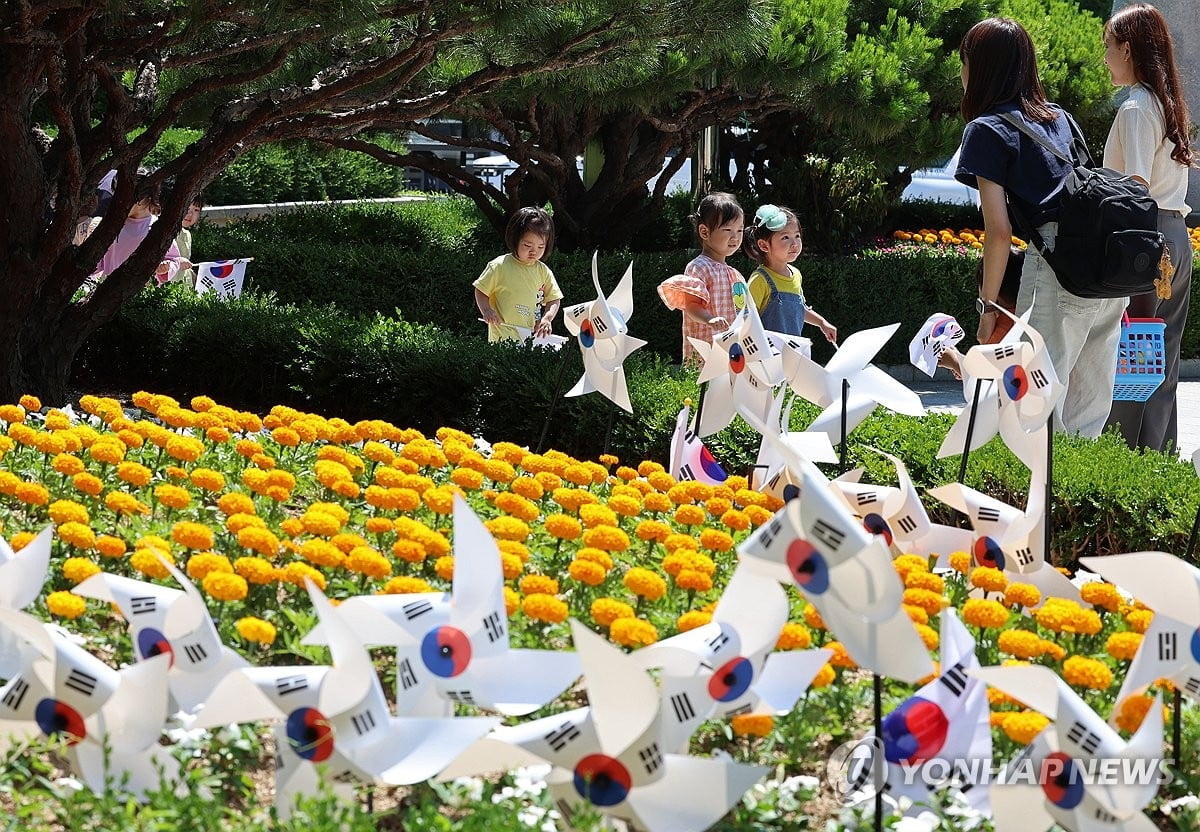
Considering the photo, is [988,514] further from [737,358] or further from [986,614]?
[737,358]

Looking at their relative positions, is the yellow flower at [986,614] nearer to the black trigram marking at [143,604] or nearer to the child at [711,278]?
the black trigram marking at [143,604]

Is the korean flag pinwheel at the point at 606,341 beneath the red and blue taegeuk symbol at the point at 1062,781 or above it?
beneath

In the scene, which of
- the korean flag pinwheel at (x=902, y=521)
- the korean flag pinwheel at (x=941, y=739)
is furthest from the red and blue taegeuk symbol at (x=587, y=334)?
the korean flag pinwheel at (x=941, y=739)

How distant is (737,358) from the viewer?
398cm

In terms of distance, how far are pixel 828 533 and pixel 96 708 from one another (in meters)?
1.16

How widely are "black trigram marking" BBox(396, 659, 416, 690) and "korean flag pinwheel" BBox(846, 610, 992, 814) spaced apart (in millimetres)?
708

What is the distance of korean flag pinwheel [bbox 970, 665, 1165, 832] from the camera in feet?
6.62

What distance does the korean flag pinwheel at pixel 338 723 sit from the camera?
212cm

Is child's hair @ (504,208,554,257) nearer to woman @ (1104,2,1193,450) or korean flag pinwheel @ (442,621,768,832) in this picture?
woman @ (1104,2,1193,450)

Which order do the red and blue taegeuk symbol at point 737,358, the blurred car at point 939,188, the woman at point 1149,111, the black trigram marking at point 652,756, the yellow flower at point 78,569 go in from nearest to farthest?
the black trigram marking at point 652,756, the yellow flower at point 78,569, the red and blue taegeuk symbol at point 737,358, the woman at point 1149,111, the blurred car at point 939,188

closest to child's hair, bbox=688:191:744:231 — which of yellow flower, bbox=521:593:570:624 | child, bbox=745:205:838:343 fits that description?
child, bbox=745:205:838:343

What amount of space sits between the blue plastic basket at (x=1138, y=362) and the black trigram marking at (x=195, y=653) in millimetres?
4341

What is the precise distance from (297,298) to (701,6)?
498 cm

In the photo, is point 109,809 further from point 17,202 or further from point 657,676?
point 17,202
